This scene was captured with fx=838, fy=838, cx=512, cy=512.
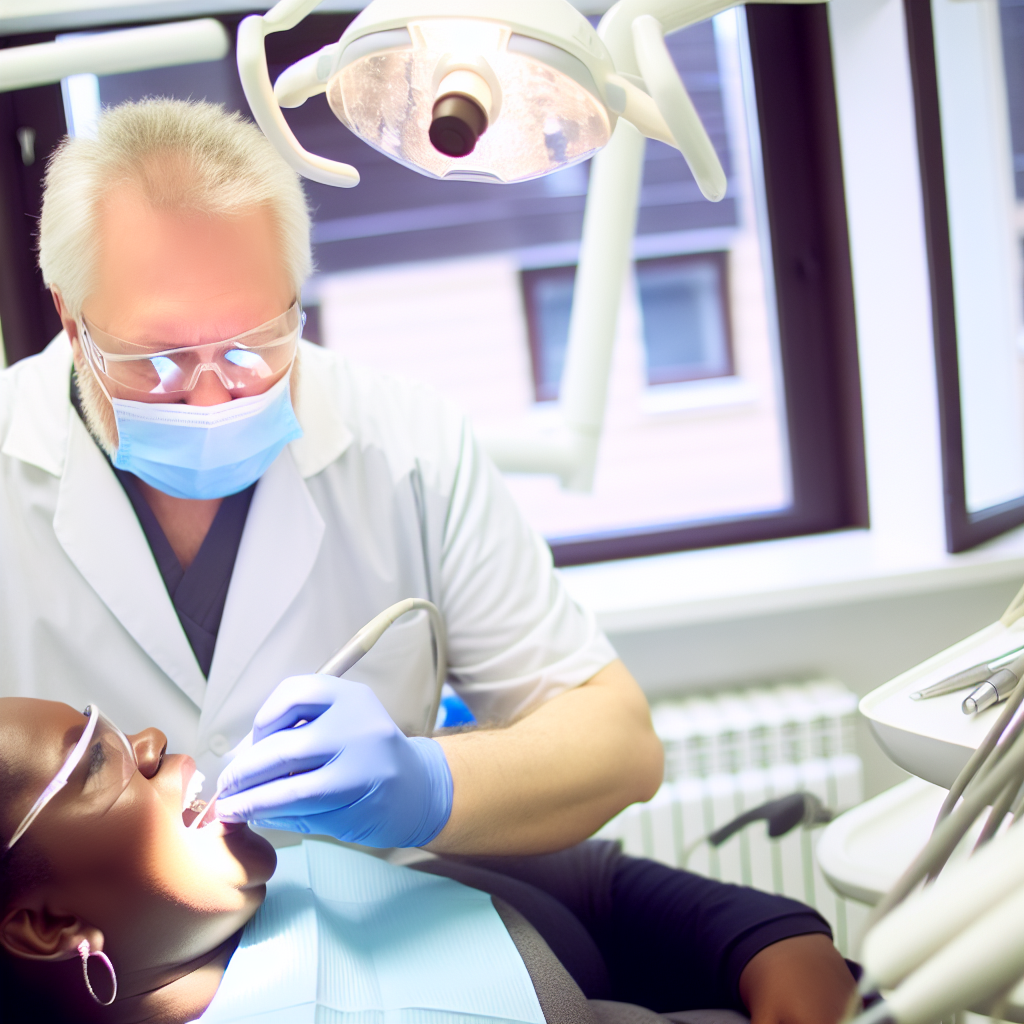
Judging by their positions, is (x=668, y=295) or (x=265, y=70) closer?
(x=265, y=70)

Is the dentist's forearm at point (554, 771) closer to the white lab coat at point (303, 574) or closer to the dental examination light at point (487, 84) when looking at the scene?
the white lab coat at point (303, 574)

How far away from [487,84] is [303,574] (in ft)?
1.71

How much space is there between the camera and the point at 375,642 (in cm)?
88

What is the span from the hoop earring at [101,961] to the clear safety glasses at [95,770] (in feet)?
0.34

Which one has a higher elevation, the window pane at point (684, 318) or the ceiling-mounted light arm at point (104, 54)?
the ceiling-mounted light arm at point (104, 54)

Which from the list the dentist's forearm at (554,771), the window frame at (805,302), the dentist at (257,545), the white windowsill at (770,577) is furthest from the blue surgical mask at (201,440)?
the window frame at (805,302)

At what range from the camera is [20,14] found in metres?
0.93

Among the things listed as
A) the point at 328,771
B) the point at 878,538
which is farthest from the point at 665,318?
the point at 328,771

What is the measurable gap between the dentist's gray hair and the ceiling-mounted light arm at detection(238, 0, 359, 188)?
119 millimetres

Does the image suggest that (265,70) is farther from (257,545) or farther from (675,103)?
(257,545)

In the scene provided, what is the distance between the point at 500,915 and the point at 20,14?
3.57ft

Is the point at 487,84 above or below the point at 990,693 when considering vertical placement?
above

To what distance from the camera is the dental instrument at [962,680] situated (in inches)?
28.6

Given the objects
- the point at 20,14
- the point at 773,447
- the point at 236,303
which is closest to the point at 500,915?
the point at 236,303
